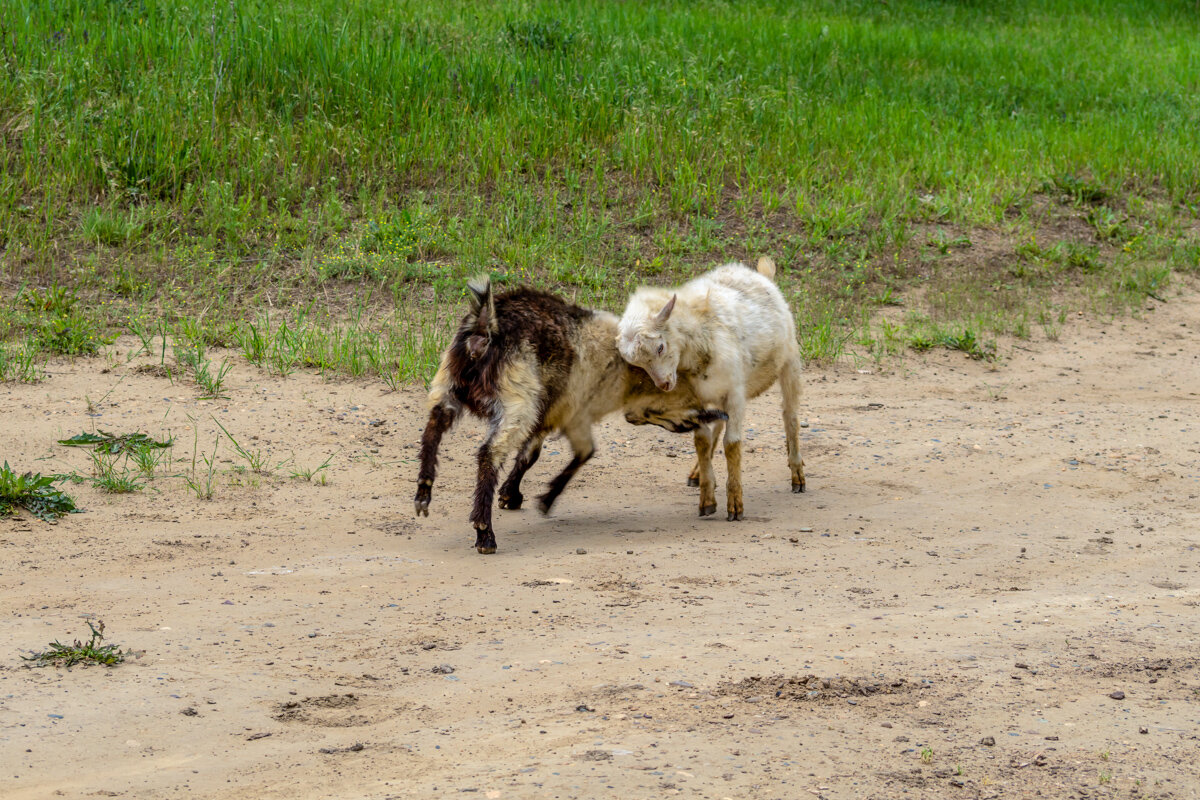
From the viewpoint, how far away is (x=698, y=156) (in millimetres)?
12281

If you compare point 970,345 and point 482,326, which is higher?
point 482,326

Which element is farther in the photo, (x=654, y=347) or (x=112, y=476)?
(x=112, y=476)

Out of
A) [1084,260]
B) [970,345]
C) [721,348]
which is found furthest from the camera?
[1084,260]

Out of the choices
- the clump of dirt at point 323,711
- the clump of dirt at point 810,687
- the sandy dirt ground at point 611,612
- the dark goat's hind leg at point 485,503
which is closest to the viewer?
the sandy dirt ground at point 611,612

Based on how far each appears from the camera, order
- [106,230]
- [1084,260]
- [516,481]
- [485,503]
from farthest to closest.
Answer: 1. [1084,260]
2. [106,230]
3. [516,481]
4. [485,503]

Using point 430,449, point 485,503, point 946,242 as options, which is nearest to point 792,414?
point 485,503

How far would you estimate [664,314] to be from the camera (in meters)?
6.50

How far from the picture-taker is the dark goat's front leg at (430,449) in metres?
6.06

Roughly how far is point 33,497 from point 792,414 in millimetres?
4304

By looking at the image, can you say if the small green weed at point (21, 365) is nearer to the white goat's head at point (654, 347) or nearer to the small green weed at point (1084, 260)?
the white goat's head at point (654, 347)

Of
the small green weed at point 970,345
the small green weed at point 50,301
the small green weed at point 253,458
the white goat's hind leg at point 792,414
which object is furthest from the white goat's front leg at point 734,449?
the small green weed at point 50,301

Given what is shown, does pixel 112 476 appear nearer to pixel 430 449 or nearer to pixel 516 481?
pixel 430 449

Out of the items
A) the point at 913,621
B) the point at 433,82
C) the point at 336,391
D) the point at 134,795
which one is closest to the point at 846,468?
the point at 913,621

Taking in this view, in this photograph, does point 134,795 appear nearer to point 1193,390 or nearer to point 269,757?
point 269,757
